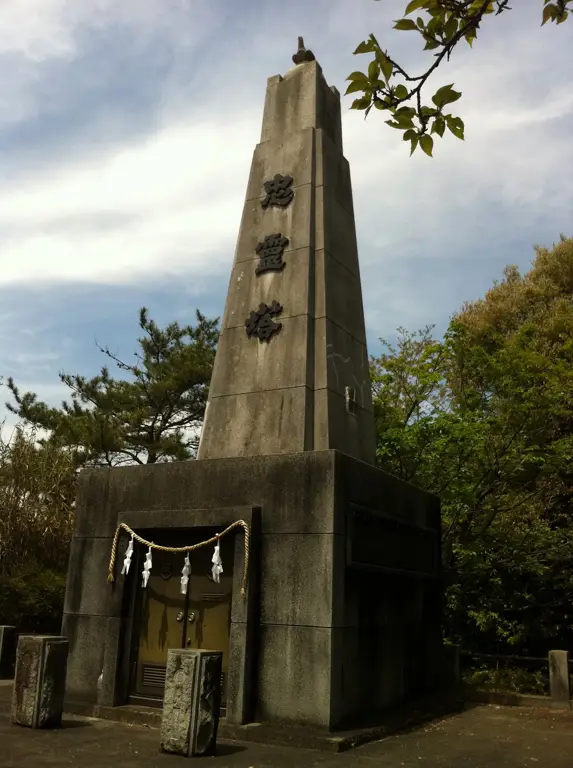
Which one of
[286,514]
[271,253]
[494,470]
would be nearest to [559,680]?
[494,470]

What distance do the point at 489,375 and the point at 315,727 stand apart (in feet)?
33.4

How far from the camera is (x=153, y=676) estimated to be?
798 cm

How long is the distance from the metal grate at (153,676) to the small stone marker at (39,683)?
1.18 metres

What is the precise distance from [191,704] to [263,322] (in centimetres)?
512


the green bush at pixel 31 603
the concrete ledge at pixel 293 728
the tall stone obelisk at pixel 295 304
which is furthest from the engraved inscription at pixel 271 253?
the green bush at pixel 31 603

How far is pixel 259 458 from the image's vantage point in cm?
802

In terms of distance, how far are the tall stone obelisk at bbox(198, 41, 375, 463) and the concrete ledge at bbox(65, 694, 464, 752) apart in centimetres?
322

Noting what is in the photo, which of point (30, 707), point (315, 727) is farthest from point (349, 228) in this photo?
point (30, 707)

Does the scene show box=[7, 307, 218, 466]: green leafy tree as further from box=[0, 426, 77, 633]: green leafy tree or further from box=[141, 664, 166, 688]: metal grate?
box=[141, 664, 166, 688]: metal grate

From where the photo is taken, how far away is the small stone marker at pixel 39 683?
688 centimetres

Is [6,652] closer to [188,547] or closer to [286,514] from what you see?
[188,547]

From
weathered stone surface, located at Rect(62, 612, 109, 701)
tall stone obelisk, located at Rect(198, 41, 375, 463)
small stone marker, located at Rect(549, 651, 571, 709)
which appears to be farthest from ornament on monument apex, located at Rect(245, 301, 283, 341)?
small stone marker, located at Rect(549, 651, 571, 709)

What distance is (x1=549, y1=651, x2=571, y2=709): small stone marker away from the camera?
9.82 m

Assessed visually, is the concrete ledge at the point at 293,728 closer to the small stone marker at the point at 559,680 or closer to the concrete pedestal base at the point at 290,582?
the concrete pedestal base at the point at 290,582
